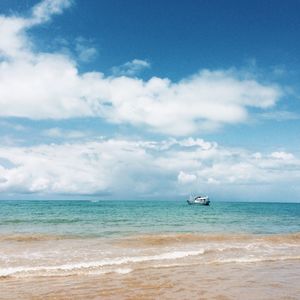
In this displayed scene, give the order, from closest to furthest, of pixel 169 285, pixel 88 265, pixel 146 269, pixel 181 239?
1. pixel 169 285
2. pixel 146 269
3. pixel 88 265
4. pixel 181 239

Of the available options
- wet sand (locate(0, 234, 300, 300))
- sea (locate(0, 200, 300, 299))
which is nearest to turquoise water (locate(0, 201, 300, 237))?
sea (locate(0, 200, 300, 299))

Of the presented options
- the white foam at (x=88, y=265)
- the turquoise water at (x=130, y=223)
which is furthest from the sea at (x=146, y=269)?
the turquoise water at (x=130, y=223)

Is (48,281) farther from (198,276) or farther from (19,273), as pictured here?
(198,276)

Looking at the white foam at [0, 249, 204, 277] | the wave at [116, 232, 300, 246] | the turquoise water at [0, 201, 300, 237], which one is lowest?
the turquoise water at [0, 201, 300, 237]

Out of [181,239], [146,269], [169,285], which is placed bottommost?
[181,239]

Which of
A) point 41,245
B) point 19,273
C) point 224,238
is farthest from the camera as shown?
point 224,238

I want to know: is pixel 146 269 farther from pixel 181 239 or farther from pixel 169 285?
pixel 181 239

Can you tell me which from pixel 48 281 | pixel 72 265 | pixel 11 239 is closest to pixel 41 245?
pixel 11 239

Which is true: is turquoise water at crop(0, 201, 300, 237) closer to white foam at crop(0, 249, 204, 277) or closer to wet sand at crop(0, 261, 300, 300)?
white foam at crop(0, 249, 204, 277)

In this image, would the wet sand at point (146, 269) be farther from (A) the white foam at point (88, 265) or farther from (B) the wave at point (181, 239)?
(B) the wave at point (181, 239)

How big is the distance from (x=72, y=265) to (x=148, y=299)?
7119 mm

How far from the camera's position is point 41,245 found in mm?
23984

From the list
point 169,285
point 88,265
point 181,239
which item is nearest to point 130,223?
point 181,239

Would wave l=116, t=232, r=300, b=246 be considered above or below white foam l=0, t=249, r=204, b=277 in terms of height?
below
